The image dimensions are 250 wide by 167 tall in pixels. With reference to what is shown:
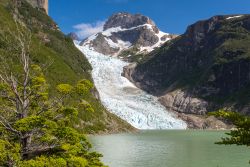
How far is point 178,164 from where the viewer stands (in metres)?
48.2

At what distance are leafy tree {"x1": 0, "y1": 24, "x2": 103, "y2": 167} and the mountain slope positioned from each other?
3667 inches

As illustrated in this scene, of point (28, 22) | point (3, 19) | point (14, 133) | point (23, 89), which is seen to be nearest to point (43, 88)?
point (23, 89)

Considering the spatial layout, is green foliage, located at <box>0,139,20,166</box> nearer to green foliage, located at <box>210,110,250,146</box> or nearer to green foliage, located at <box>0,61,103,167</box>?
green foliage, located at <box>0,61,103,167</box>

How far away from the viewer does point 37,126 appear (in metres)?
17.8

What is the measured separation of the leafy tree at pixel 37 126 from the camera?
16808mm

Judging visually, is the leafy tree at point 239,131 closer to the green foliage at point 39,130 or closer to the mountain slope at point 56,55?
the green foliage at point 39,130

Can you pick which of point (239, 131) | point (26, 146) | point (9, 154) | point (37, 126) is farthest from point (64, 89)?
point (239, 131)

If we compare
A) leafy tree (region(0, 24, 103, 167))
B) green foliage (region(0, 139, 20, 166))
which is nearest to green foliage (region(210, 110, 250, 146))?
leafy tree (region(0, 24, 103, 167))

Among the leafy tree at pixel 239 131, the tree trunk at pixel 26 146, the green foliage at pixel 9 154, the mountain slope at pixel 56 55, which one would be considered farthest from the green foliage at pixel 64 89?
the mountain slope at pixel 56 55

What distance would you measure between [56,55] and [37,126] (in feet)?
484

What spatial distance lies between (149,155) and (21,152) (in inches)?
1633

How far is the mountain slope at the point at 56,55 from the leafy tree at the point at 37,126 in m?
93.1

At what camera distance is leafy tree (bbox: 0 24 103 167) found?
55.1 ft

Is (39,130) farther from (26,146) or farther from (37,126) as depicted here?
(26,146)
